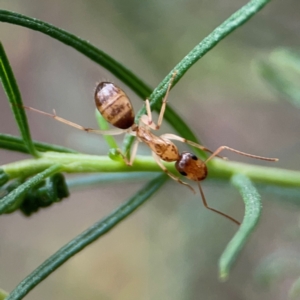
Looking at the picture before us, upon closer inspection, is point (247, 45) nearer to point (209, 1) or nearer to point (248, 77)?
point (248, 77)

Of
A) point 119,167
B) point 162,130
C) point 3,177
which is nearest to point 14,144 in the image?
point 3,177

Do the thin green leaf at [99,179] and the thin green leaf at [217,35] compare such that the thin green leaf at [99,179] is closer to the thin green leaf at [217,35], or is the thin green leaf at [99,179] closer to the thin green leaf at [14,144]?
the thin green leaf at [14,144]

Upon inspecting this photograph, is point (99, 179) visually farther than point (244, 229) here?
Yes

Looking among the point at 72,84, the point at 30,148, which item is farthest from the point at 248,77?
the point at 30,148

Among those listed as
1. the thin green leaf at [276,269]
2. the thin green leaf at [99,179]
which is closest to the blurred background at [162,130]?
the thin green leaf at [276,269]

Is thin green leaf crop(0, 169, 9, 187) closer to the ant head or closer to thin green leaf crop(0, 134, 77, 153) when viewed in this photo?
thin green leaf crop(0, 134, 77, 153)

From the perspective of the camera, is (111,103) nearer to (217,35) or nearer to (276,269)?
(217,35)
